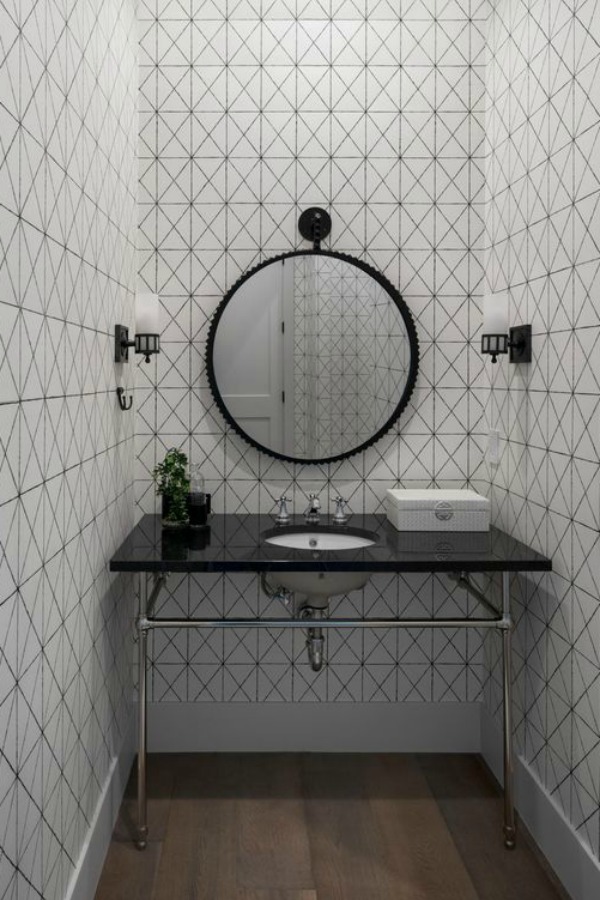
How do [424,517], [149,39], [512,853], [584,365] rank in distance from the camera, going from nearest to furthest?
[584,365]
[512,853]
[424,517]
[149,39]

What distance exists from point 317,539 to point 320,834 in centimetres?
84

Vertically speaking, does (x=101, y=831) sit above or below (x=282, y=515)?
below

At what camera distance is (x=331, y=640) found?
2.78m

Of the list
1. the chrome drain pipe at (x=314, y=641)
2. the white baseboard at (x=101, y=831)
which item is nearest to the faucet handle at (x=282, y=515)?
the chrome drain pipe at (x=314, y=641)

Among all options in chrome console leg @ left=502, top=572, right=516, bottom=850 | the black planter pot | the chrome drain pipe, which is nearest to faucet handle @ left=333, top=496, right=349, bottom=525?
the chrome drain pipe

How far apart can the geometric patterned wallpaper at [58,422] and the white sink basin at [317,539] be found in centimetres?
50

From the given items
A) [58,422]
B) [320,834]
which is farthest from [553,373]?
[320,834]

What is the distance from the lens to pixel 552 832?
2.12 m

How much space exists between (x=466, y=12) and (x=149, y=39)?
106 cm

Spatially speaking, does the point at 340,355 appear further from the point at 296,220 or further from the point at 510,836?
the point at 510,836

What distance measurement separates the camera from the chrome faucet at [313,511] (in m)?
2.63

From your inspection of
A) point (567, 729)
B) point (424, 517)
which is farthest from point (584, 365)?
point (567, 729)

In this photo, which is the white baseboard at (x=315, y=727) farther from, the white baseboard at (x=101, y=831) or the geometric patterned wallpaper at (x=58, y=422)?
the geometric patterned wallpaper at (x=58, y=422)

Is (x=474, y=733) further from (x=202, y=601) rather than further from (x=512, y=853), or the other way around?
(x=202, y=601)
